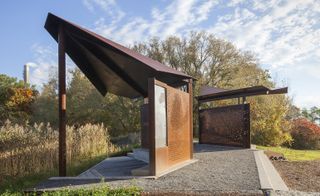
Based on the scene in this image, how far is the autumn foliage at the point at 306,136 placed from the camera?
2167 centimetres

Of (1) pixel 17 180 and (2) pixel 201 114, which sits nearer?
(1) pixel 17 180

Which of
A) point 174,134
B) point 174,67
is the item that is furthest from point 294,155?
point 174,67

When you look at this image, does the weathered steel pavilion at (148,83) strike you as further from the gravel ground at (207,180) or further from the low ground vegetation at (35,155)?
the low ground vegetation at (35,155)

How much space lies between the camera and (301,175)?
729 cm

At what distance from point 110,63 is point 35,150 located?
284 centimetres

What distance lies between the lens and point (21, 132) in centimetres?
931

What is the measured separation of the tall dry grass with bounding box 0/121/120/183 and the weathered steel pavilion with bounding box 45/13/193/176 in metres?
1.39

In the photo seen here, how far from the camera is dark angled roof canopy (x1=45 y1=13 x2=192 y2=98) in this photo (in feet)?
23.4

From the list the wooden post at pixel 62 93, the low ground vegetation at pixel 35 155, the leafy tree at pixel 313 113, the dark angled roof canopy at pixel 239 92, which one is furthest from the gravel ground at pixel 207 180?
the leafy tree at pixel 313 113

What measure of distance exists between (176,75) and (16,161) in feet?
13.6

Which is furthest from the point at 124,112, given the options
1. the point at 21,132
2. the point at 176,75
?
the point at 176,75

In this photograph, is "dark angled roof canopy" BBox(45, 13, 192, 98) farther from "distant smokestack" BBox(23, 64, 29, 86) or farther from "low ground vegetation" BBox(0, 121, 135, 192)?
"distant smokestack" BBox(23, 64, 29, 86)

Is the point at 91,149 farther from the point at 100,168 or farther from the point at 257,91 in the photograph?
the point at 257,91

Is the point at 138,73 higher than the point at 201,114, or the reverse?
the point at 138,73
